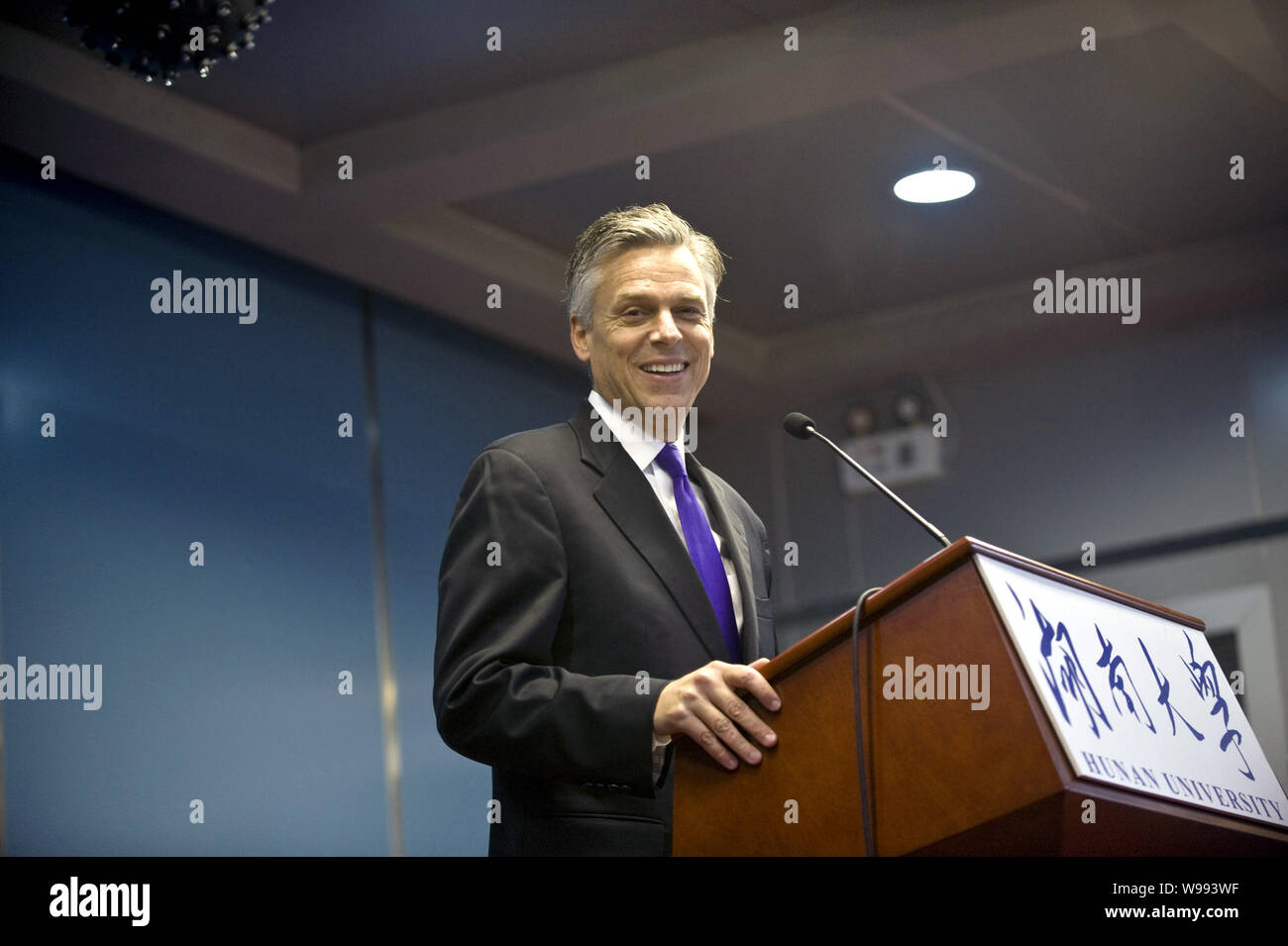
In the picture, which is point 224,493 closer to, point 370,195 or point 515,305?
point 370,195

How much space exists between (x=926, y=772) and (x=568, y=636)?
0.55 metres

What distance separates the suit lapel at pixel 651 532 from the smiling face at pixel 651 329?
0.13m

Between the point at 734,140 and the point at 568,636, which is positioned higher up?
the point at 734,140

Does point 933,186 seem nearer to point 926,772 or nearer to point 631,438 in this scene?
point 631,438

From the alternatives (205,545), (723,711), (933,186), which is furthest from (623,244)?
(933,186)

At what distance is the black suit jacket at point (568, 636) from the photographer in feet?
5.10

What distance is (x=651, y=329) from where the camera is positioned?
77.5 inches

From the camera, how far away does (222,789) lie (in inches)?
151

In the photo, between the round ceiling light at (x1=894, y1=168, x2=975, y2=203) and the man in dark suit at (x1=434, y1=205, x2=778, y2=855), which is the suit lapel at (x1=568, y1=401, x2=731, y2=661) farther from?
the round ceiling light at (x1=894, y1=168, x2=975, y2=203)

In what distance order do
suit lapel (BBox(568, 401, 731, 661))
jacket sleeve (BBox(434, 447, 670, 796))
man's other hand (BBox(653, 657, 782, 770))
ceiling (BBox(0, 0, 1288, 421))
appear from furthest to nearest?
ceiling (BBox(0, 0, 1288, 421)) < suit lapel (BBox(568, 401, 731, 661)) < jacket sleeve (BBox(434, 447, 670, 796)) < man's other hand (BBox(653, 657, 782, 770))

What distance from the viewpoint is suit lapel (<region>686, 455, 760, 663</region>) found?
182 cm

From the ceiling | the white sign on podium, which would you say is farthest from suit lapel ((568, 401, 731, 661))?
the ceiling
